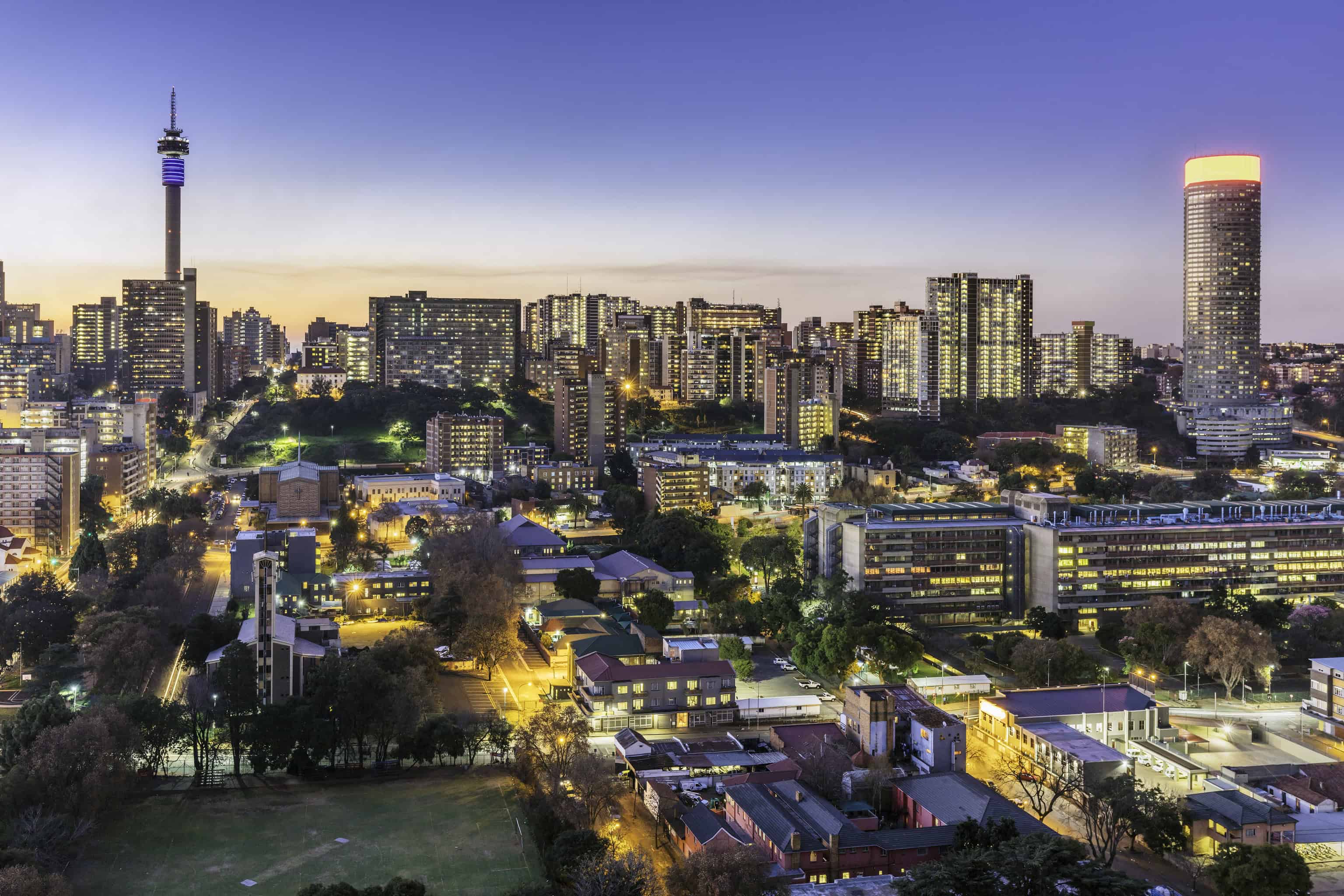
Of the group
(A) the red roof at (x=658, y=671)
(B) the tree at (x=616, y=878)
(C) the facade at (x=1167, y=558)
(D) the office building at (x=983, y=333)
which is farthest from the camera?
(D) the office building at (x=983, y=333)

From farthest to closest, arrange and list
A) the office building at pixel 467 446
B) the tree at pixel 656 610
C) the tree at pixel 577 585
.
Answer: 1. the office building at pixel 467 446
2. the tree at pixel 577 585
3. the tree at pixel 656 610

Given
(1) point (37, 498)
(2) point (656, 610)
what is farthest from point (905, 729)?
(1) point (37, 498)

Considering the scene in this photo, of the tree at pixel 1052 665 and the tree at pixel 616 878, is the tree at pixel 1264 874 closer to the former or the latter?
the tree at pixel 616 878

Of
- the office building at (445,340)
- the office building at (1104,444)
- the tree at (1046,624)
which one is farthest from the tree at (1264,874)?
the office building at (445,340)

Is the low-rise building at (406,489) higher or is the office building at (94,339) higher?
the office building at (94,339)

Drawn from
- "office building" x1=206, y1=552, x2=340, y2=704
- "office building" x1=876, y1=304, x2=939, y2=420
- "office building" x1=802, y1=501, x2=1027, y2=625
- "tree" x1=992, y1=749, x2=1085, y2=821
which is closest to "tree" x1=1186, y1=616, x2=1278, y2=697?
"tree" x1=992, y1=749, x2=1085, y2=821

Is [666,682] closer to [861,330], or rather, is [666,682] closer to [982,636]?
[982,636]
